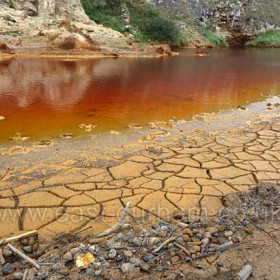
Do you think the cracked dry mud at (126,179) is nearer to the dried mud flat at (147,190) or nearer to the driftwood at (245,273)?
the dried mud flat at (147,190)

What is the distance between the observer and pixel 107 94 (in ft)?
24.7

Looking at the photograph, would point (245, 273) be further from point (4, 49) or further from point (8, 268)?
point (4, 49)

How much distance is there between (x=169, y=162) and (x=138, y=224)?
138cm

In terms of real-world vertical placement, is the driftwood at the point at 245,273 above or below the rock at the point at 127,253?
above

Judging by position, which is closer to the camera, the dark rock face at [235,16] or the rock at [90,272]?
the rock at [90,272]

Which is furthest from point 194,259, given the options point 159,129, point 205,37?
point 205,37

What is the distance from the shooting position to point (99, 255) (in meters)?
2.14

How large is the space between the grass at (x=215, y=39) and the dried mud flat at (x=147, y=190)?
79.0ft

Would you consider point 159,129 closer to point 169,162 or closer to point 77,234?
point 169,162

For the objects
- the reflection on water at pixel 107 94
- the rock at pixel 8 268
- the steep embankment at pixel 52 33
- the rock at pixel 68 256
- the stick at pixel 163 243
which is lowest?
the reflection on water at pixel 107 94

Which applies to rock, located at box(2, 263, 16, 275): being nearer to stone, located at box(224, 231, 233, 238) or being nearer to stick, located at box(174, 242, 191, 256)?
stick, located at box(174, 242, 191, 256)

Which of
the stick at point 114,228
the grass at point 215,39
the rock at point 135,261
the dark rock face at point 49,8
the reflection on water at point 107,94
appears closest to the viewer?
the rock at point 135,261

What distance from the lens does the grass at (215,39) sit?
1092 inches

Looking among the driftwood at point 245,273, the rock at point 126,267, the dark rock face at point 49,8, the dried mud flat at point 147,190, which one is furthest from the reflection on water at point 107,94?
the dark rock face at point 49,8
